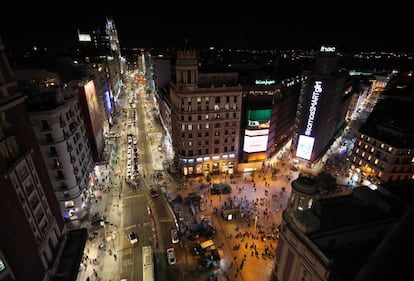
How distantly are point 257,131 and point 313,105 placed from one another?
21.4 m

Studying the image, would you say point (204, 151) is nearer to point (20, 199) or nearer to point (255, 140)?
point (255, 140)

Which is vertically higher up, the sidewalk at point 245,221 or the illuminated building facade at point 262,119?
the illuminated building facade at point 262,119

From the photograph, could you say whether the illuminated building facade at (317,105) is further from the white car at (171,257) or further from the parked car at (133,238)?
the parked car at (133,238)

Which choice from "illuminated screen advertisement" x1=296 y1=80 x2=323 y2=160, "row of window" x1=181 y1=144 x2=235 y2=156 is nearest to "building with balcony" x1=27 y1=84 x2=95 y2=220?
"row of window" x1=181 y1=144 x2=235 y2=156

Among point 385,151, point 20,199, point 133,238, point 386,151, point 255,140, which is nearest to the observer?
point 20,199

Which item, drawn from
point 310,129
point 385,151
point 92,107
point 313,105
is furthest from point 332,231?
point 92,107

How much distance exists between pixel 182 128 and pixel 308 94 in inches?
1724

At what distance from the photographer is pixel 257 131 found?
7219cm

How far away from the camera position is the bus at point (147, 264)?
3931 cm

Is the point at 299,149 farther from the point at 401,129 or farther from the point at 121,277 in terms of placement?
the point at 121,277

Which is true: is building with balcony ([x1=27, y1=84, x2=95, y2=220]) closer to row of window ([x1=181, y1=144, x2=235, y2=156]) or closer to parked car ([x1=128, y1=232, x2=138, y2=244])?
parked car ([x1=128, y1=232, x2=138, y2=244])

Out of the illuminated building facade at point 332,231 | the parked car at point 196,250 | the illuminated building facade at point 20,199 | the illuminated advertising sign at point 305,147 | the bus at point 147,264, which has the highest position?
the illuminated building facade at point 20,199

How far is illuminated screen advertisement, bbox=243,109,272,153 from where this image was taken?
7006cm

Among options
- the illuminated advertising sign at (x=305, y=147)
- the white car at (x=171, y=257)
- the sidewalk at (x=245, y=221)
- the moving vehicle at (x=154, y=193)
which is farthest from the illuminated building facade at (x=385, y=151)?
the moving vehicle at (x=154, y=193)
